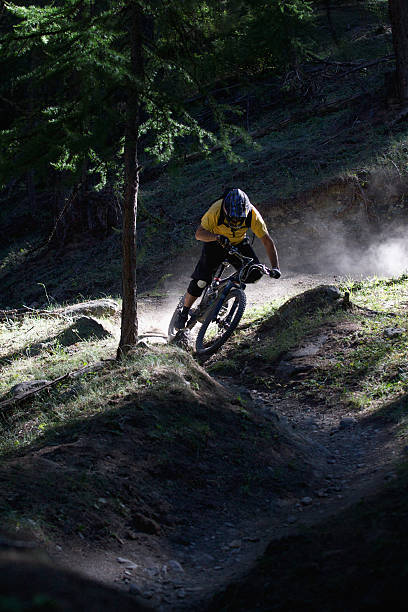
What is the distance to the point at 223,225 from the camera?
25.9ft

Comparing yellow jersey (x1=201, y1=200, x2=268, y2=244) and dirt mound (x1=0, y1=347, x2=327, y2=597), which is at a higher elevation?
yellow jersey (x1=201, y1=200, x2=268, y2=244)

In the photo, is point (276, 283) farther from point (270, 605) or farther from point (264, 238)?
point (270, 605)

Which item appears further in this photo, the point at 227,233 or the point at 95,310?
the point at 95,310

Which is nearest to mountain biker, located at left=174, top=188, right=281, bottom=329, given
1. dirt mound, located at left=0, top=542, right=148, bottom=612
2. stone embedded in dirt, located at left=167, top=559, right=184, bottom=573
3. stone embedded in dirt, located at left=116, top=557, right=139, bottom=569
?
stone embedded in dirt, located at left=167, top=559, right=184, bottom=573

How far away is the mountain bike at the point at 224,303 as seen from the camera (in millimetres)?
8141

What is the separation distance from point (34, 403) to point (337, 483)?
446cm

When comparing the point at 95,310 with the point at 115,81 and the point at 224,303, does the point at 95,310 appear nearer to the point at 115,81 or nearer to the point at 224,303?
the point at 224,303

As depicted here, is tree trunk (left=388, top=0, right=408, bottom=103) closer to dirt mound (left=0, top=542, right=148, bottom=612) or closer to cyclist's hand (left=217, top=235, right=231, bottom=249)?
cyclist's hand (left=217, top=235, right=231, bottom=249)

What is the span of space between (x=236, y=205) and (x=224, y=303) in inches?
65.9

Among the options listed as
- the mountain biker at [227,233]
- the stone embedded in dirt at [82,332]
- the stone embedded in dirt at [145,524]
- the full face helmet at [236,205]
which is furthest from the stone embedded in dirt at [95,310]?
the stone embedded in dirt at [145,524]

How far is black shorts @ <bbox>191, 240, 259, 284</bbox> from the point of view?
8.32m

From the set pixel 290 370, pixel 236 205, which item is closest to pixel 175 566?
pixel 290 370

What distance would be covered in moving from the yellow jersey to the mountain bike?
0.21 meters

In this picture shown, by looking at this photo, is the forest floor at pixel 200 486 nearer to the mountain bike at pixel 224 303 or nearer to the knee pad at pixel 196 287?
the mountain bike at pixel 224 303
